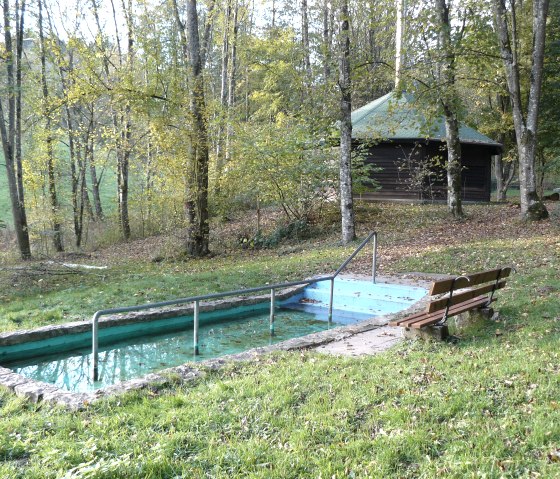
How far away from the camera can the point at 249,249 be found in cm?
1847

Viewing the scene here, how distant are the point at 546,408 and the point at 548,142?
87.8 ft

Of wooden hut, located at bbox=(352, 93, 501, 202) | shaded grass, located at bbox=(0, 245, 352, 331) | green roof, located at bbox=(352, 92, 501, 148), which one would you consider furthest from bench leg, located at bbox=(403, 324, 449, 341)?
wooden hut, located at bbox=(352, 93, 501, 202)

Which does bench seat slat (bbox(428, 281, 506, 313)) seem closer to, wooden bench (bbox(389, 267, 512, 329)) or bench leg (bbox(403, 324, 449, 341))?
wooden bench (bbox(389, 267, 512, 329))

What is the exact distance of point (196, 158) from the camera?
16438 mm

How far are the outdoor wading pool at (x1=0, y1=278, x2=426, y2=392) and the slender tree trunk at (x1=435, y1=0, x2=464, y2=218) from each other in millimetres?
7544

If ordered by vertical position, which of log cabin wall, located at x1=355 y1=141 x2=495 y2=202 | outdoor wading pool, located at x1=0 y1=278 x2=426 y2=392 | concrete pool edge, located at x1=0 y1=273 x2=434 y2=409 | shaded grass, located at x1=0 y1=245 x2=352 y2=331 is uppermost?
log cabin wall, located at x1=355 y1=141 x2=495 y2=202

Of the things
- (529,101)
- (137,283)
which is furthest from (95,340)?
(529,101)

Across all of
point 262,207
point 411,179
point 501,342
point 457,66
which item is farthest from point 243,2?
point 501,342

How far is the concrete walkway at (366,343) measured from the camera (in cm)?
654

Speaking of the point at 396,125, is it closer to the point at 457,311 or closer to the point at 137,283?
the point at 137,283

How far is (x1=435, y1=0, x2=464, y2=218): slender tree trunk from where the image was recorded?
15.2 metres

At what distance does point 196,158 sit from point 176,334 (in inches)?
332

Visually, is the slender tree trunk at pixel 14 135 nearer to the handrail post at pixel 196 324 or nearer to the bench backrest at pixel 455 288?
the handrail post at pixel 196 324

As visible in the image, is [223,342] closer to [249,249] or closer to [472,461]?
[472,461]
